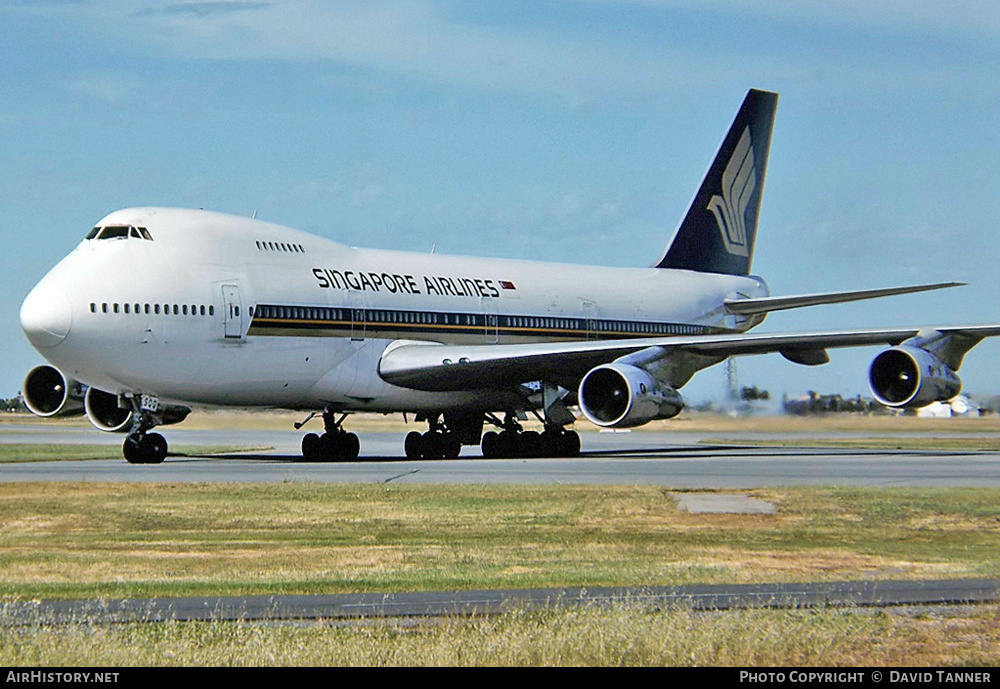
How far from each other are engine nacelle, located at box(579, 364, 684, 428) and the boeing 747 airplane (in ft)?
0.15

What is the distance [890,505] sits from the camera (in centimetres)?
2006

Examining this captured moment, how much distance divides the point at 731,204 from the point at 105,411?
21.0 meters

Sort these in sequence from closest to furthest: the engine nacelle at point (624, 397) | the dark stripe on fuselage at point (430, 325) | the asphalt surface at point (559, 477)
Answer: the asphalt surface at point (559, 477) < the dark stripe on fuselage at point (430, 325) < the engine nacelle at point (624, 397)

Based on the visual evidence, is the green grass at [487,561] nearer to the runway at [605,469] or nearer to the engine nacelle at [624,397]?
Result: the runway at [605,469]

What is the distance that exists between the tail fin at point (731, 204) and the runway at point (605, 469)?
7.69 meters

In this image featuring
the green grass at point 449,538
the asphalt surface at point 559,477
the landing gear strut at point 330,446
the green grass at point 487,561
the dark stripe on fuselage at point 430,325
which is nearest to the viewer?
the green grass at point 487,561

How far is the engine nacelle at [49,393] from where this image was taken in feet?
108

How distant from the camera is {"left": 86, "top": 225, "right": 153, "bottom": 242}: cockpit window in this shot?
28.9 meters

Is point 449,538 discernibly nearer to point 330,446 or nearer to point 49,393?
point 330,446

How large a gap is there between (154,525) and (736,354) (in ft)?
59.6

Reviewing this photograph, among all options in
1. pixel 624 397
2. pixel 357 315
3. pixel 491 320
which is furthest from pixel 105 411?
pixel 624 397

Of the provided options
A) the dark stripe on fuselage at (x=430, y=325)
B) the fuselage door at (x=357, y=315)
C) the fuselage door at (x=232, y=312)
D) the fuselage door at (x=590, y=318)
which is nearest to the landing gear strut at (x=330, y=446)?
the fuselage door at (x=357, y=315)

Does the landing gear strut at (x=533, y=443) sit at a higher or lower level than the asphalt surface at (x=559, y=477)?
higher

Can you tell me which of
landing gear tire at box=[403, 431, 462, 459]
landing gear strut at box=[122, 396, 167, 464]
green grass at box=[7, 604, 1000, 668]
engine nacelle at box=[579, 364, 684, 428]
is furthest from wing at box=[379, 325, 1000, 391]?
green grass at box=[7, 604, 1000, 668]
